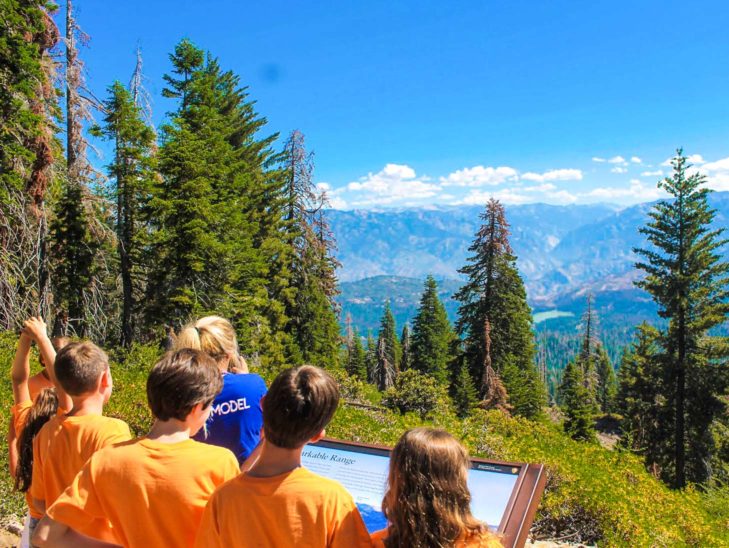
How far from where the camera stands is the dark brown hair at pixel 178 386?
2.44 metres

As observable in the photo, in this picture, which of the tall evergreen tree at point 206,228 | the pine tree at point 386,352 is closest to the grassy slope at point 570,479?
the tall evergreen tree at point 206,228

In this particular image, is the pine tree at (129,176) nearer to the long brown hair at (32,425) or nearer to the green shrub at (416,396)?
the green shrub at (416,396)

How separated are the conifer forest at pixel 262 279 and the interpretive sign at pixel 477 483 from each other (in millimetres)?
3938

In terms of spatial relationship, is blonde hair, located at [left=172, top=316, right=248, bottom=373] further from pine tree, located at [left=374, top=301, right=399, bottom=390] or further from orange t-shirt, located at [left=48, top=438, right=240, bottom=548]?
pine tree, located at [left=374, top=301, right=399, bottom=390]

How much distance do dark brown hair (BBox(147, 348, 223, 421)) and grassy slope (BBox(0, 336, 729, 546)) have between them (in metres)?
4.84

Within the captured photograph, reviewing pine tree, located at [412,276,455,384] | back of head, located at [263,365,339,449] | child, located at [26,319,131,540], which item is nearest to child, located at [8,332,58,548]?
child, located at [26,319,131,540]

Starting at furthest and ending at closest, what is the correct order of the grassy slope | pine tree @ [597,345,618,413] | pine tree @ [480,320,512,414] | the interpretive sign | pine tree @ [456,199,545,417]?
pine tree @ [597,345,618,413]
pine tree @ [456,199,545,417]
pine tree @ [480,320,512,414]
the grassy slope
the interpretive sign

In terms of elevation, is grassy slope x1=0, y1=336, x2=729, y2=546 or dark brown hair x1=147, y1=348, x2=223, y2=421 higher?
dark brown hair x1=147, y1=348, x2=223, y2=421

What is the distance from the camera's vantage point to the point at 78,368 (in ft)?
9.82

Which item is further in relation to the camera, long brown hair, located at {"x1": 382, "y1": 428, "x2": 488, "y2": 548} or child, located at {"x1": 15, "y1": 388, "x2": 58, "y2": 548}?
child, located at {"x1": 15, "y1": 388, "x2": 58, "y2": 548}

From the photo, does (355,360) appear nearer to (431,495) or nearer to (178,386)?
(178,386)

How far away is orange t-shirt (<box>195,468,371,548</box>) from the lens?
214 cm

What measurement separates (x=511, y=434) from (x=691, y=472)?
21.8 metres

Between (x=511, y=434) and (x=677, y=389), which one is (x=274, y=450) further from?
(x=677, y=389)
